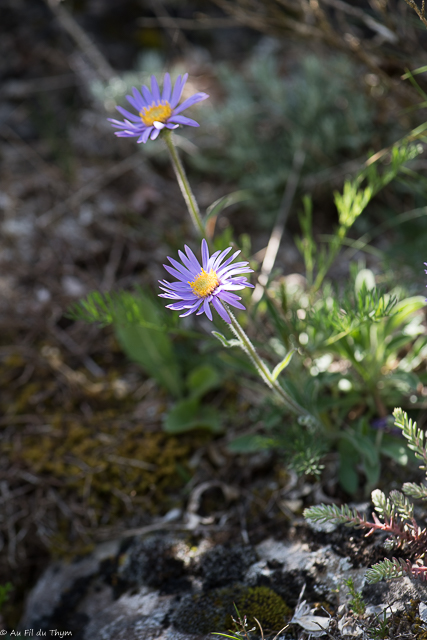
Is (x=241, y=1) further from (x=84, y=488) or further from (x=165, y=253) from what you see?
(x=84, y=488)

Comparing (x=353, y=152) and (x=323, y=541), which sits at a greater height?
(x=353, y=152)

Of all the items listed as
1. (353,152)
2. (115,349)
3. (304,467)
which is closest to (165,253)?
(115,349)

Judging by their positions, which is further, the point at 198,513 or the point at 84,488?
the point at 84,488

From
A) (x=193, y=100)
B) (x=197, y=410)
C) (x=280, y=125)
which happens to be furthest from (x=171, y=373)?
(x=280, y=125)

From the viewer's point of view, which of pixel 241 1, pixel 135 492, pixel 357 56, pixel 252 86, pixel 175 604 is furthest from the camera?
pixel 252 86

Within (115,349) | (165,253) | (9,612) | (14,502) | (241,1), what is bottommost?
(9,612)

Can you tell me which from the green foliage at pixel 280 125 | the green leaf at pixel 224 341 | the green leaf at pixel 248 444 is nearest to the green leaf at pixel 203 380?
the green leaf at pixel 248 444
